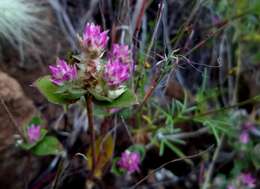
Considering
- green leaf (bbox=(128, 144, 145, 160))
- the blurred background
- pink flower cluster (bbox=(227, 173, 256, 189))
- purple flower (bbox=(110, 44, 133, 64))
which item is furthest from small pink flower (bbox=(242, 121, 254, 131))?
purple flower (bbox=(110, 44, 133, 64))

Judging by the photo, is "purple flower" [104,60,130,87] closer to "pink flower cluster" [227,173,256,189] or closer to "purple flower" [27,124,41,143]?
"purple flower" [27,124,41,143]

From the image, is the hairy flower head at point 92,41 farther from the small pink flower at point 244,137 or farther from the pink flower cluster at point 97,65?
the small pink flower at point 244,137

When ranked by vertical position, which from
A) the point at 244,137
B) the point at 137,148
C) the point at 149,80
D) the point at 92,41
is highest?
the point at 92,41

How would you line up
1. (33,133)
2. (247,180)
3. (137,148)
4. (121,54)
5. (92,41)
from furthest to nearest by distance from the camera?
(247,180) → (137,148) → (33,133) → (121,54) → (92,41)

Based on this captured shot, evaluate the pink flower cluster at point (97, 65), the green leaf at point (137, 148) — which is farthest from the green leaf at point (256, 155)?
the pink flower cluster at point (97, 65)

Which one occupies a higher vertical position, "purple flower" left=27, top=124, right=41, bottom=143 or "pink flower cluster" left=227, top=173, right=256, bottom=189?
"purple flower" left=27, top=124, right=41, bottom=143

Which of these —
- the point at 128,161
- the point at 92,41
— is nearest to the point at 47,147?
the point at 128,161

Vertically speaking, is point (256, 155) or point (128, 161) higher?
point (128, 161)

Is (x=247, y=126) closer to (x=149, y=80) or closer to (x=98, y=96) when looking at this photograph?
(x=149, y=80)

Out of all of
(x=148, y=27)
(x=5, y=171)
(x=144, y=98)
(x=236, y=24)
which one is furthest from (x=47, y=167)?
(x=236, y=24)

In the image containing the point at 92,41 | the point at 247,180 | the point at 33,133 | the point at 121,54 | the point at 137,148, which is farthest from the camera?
the point at 247,180
